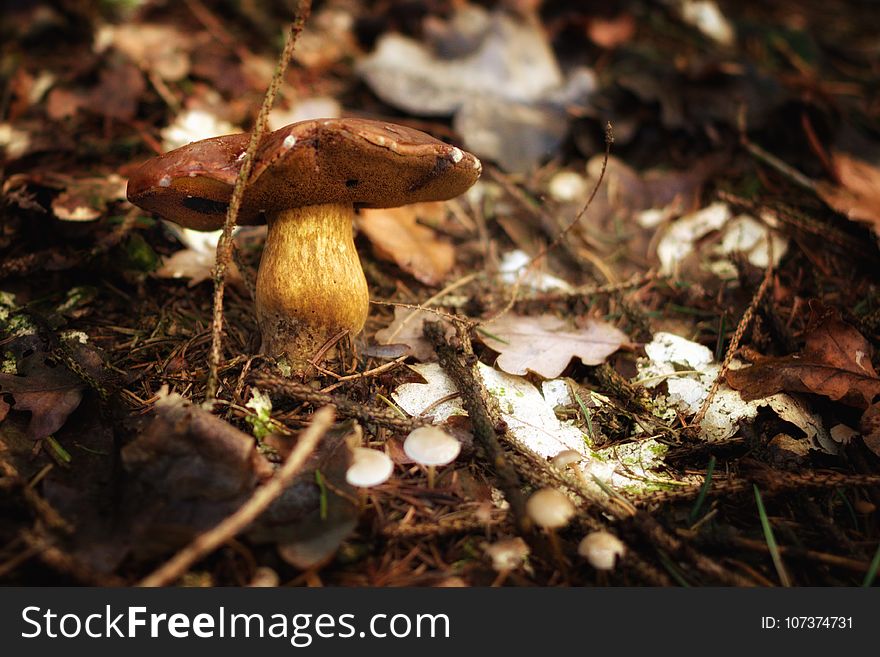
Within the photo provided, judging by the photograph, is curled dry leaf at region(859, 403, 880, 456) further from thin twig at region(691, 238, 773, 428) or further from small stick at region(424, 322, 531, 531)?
small stick at region(424, 322, 531, 531)

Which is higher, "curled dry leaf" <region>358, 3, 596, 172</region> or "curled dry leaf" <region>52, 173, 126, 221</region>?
"curled dry leaf" <region>358, 3, 596, 172</region>

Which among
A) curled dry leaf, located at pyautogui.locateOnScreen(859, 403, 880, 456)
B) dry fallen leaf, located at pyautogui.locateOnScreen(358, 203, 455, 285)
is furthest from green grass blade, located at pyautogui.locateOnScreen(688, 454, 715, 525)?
dry fallen leaf, located at pyautogui.locateOnScreen(358, 203, 455, 285)

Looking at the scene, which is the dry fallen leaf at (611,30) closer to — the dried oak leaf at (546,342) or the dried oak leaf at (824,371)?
the dried oak leaf at (546,342)

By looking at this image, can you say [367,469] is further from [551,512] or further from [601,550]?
[601,550]

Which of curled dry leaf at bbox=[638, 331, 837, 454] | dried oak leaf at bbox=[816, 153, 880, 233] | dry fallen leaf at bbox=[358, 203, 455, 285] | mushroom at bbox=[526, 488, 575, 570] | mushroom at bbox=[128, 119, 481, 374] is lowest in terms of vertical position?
mushroom at bbox=[526, 488, 575, 570]

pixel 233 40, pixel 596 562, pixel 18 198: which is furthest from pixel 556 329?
pixel 233 40

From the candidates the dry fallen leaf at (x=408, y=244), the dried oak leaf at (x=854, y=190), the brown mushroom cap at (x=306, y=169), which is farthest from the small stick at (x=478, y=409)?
the dried oak leaf at (x=854, y=190)
